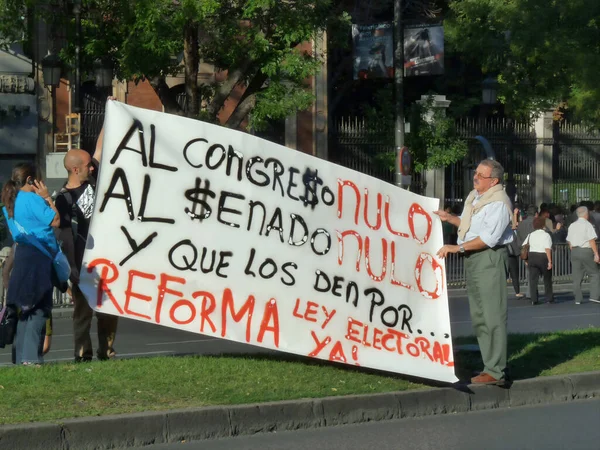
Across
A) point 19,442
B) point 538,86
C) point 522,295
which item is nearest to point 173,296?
point 19,442

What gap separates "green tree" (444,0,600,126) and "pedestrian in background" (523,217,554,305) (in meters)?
Result: 2.74

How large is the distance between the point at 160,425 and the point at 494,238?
3.22 metres

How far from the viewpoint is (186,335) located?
16.2 metres

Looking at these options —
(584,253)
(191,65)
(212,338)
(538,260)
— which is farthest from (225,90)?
(212,338)

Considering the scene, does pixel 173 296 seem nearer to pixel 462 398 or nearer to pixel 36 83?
pixel 462 398

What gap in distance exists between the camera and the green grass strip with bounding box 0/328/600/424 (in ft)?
25.6

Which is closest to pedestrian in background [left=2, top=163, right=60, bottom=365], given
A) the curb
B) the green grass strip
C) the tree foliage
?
the green grass strip

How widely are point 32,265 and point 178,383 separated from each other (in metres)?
1.73

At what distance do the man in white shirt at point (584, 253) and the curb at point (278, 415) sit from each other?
1258cm

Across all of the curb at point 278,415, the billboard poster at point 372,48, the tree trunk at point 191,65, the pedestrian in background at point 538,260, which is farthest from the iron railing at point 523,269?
the curb at point 278,415

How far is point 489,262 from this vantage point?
9.54 m

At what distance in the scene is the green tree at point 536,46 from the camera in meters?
Result: 17.9

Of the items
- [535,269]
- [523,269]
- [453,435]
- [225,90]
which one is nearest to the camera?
[453,435]

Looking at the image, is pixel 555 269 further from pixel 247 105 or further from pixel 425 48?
pixel 247 105
